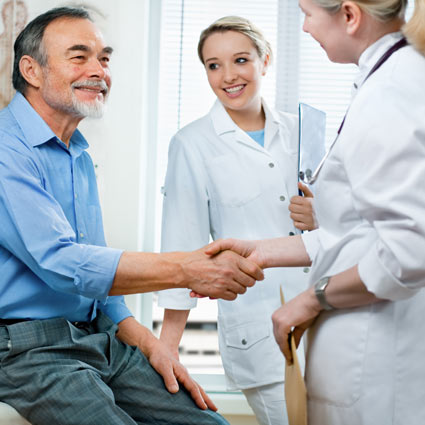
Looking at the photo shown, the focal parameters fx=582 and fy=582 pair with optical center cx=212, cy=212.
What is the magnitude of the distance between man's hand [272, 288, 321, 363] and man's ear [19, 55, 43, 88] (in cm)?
98

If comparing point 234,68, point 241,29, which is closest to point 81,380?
point 234,68

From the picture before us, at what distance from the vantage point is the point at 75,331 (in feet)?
4.93

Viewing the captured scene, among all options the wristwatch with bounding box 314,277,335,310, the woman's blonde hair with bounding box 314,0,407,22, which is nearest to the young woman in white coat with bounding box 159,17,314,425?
the wristwatch with bounding box 314,277,335,310

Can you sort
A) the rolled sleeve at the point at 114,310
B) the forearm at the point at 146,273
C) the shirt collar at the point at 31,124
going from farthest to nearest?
the rolled sleeve at the point at 114,310 → the shirt collar at the point at 31,124 → the forearm at the point at 146,273

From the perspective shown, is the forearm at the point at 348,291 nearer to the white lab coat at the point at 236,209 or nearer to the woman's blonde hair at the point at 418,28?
the woman's blonde hair at the point at 418,28

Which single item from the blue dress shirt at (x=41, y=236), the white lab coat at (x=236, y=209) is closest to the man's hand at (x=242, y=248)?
the blue dress shirt at (x=41, y=236)

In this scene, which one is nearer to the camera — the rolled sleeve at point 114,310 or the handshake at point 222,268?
the handshake at point 222,268

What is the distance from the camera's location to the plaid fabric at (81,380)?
4.33 ft

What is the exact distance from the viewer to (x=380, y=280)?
1.03 metres

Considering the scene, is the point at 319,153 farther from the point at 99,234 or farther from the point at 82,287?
the point at 82,287

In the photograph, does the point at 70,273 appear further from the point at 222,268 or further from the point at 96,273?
the point at 222,268

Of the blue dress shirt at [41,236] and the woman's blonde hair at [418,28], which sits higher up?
the woman's blonde hair at [418,28]

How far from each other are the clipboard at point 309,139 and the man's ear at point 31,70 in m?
0.79

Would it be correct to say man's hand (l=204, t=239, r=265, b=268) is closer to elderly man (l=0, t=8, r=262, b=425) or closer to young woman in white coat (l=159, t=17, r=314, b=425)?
elderly man (l=0, t=8, r=262, b=425)
